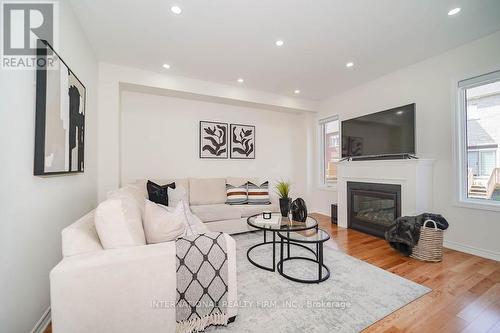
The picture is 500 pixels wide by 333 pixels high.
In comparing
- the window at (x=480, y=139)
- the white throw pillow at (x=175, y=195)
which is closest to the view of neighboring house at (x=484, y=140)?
the window at (x=480, y=139)

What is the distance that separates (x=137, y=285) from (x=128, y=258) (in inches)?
6.3

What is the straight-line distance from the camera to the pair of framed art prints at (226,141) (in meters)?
4.12

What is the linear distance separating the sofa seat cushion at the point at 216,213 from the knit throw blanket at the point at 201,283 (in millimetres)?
1785

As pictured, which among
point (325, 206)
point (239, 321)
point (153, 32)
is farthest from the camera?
point (325, 206)

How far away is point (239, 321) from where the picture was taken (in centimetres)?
147

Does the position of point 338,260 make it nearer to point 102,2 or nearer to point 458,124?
point 458,124

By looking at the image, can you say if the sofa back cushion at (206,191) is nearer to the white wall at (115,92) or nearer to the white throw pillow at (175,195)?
the white throw pillow at (175,195)

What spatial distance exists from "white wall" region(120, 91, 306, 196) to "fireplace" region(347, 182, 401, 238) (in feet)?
4.58

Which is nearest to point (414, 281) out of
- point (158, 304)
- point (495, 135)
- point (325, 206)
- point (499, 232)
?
point (499, 232)

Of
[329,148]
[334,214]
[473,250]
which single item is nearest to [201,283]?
[473,250]

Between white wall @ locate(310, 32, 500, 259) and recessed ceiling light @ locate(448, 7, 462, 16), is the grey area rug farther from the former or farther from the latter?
recessed ceiling light @ locate(448, 7, 462, 16)

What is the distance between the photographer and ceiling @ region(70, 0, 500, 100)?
199 centimetres

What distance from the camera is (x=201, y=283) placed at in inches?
51.1

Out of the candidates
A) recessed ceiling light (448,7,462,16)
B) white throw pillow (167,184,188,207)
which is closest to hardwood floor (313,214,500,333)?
white throw pillow (167,184,188,207)
